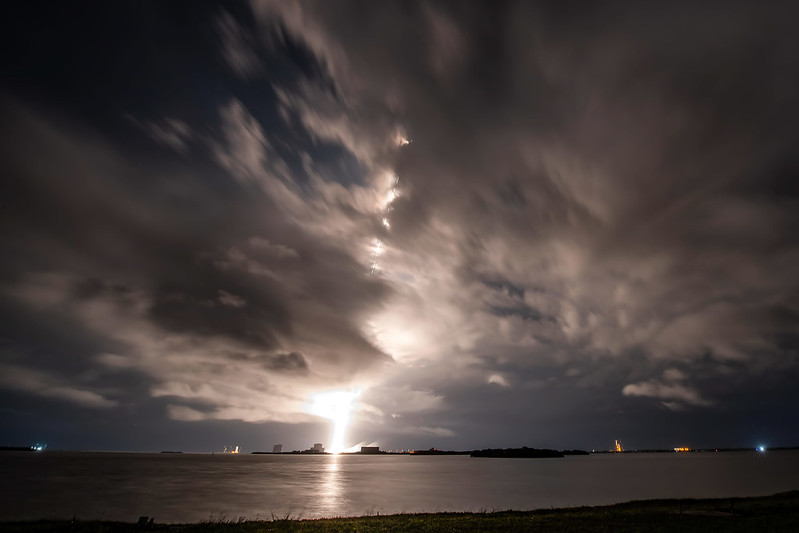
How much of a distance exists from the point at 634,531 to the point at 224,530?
3135 cm

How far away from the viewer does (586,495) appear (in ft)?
252

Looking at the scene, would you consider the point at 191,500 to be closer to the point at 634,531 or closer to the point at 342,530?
the point at 342,530

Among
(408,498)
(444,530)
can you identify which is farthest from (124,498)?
(444,530)

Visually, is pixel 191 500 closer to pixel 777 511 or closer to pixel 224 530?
pixel 224 530

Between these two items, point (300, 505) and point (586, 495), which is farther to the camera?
point (586, 495)

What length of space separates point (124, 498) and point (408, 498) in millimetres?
54780

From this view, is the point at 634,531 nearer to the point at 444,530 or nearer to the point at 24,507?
the point at 444,530

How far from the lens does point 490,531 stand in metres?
30.9

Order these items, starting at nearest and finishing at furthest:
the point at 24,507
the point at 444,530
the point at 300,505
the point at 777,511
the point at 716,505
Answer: the point at 444,530 → the point at 777,511 → the point at 716,505 → the point at 24,507 → the point at 300,505

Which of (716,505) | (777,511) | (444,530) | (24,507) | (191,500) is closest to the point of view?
(444,530)

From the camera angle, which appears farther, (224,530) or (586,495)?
(586,495)

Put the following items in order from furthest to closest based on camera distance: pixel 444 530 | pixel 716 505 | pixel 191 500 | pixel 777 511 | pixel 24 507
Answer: pixel 191 500
pixel 24 507
pixel 716 505
pixel 777 511
pixel 444 530

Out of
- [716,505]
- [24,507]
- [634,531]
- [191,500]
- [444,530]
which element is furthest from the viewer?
[191,500]

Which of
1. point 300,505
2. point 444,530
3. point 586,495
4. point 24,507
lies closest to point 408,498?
point 300,505
